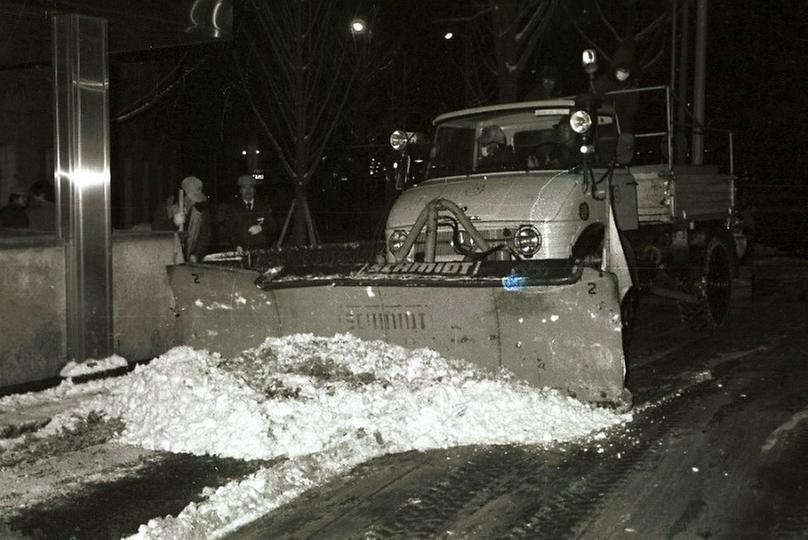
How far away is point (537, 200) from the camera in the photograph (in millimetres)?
8109

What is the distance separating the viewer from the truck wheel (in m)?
10.9

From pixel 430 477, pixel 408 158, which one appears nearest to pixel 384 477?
pixel 430 477

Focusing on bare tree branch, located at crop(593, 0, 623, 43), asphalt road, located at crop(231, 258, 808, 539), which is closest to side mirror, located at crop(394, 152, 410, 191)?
asphalt road, located at crop(231, 258, 808, 539)

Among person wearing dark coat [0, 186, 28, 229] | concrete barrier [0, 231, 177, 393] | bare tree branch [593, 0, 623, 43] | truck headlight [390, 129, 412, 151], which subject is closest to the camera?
concrete barrier [0, 231, 177, 393]

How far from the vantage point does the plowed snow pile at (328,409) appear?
20.4 ft

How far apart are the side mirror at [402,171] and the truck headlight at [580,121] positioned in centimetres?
220

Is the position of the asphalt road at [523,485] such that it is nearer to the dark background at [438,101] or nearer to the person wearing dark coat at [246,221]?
the person wearing dark coat at [246,221]

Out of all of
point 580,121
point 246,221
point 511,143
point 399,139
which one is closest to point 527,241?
point 580,121

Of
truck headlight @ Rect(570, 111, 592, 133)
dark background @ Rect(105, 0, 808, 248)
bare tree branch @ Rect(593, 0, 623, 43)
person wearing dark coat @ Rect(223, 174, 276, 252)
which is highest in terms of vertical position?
bare tree branch @ Rect(593, 0, 623, 43)

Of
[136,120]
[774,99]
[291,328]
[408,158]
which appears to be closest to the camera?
[291,328]

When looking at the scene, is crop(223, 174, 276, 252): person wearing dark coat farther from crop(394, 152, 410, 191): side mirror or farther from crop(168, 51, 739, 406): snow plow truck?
crop(394, 152, 410, 191): side mirror

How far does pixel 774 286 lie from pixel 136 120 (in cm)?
1222

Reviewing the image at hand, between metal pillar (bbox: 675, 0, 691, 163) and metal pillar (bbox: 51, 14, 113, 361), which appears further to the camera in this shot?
metal pillar (bbox: 675, 0, 691, 163)

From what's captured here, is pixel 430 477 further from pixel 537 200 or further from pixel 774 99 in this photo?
pixel 774 99
